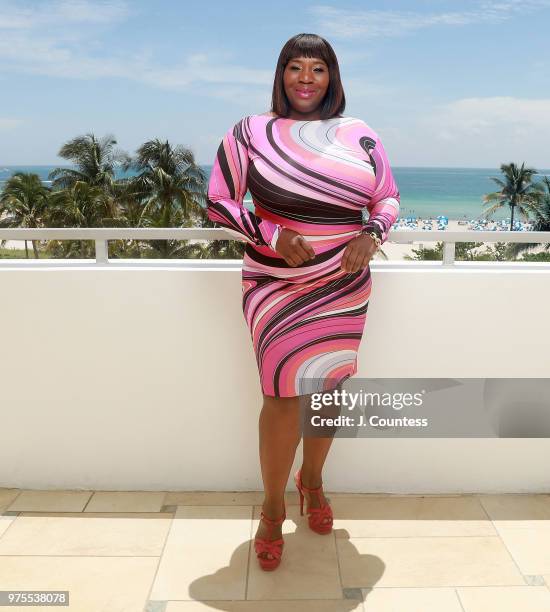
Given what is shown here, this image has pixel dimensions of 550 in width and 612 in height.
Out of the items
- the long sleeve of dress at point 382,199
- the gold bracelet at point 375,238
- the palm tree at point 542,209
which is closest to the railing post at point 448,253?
the long sleeve of dress at point 382,199

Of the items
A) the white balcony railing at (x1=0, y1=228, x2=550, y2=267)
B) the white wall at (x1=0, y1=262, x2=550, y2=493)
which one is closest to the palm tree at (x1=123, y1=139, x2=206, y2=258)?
the white wall at (x1=0, y1=262, x2=550, y2=493)

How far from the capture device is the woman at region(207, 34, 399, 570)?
1.71 m

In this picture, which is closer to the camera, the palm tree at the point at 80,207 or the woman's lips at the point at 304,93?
the woman's lips at the point at 304,93

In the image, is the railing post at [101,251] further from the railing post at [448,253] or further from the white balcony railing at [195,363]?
the railing post at [448,253]

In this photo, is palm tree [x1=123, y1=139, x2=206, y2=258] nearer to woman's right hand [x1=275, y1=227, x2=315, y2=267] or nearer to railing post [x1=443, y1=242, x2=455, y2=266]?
railing post [x1=443, y1=242, x2=455, y2=266]

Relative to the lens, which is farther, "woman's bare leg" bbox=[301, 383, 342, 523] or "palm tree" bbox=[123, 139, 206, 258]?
"palm tree" bbox=[123, 139, 206, 258]

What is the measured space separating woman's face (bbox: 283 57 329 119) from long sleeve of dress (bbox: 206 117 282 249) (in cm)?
15

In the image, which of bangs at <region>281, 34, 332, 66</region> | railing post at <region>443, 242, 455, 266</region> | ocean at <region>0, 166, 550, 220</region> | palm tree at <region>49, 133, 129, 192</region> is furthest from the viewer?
ocean at <region>0, 166, 550, 220</region>

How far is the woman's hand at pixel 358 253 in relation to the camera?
1.68 metres

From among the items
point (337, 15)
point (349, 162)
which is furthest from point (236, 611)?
point (337, 15)

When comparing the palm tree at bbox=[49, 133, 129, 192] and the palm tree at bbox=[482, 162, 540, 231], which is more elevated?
the palm tree at bbox=[49, 133, 129, 192]

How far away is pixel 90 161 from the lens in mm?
37500

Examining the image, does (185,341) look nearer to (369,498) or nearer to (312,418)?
(312,418)

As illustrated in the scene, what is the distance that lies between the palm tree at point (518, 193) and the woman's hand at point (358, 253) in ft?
163
